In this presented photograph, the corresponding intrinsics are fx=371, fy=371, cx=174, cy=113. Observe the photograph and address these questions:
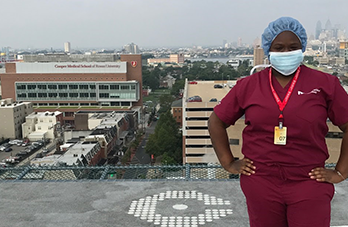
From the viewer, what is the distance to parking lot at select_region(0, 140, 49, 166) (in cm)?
1623

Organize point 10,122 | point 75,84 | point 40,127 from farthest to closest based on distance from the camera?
point 75,84
point 40,127
point 10,122

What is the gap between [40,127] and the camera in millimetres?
20922

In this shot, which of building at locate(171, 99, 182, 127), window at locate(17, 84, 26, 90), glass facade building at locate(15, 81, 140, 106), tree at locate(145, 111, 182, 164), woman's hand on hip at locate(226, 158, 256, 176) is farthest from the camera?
window at locate(17, 84, 26, 90)

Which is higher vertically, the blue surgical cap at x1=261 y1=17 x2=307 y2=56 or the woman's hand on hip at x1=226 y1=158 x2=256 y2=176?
the blue surgical cap at x1=261 y1=17 x2=307 y2=56

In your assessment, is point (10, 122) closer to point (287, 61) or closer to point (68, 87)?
point (68, 87)

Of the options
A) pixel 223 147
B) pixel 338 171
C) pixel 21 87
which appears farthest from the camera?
pixel 21 87

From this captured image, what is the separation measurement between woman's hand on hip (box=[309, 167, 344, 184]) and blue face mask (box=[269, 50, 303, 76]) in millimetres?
324

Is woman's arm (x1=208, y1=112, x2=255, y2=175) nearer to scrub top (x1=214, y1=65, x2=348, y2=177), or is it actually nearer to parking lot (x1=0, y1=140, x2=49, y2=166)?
scrub top (x1=214, y1=65, x2=348, y2=177)

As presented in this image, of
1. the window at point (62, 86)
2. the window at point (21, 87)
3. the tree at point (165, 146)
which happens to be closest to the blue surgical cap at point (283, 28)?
the tree at point (165, 146)

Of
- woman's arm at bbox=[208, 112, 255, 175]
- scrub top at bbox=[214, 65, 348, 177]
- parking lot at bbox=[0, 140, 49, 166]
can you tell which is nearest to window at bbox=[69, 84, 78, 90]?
parking lot at bbox=[0, 140, 49, 166]

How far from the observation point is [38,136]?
20031 mm

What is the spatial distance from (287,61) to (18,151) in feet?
62.0

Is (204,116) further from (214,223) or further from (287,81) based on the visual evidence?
(287,81)

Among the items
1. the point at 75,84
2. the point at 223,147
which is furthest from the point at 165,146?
the point at 223,147
